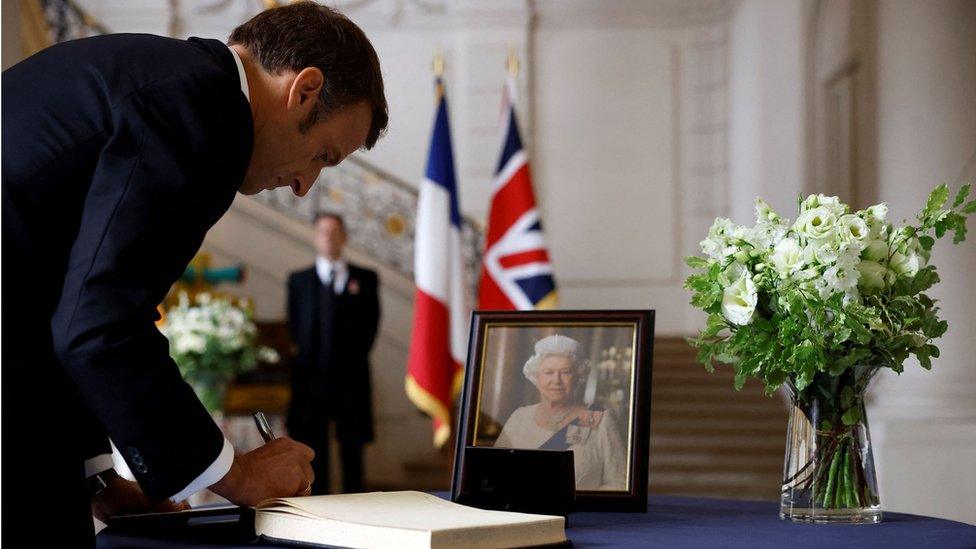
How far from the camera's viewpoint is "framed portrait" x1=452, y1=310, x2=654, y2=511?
174 centimetres

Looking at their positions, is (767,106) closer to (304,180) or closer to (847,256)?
(847,256)

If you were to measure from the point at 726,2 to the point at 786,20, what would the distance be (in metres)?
2.04

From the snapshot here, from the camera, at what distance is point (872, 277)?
64.5 inches

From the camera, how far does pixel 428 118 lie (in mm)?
11289

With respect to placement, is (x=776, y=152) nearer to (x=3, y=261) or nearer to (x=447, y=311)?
(x=447, y=311)

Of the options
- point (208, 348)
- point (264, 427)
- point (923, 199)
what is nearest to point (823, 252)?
point (264, 427)

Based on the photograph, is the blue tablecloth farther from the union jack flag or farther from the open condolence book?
the union jack flag

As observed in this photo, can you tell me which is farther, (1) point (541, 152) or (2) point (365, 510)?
(1) point (541, 152)

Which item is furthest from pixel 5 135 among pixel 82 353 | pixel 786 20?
pixel 786 20

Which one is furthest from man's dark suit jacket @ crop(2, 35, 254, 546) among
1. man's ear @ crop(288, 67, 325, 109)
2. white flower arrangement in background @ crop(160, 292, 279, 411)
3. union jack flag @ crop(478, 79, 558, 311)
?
union jack flag @ crop(478, 79, 558, 311)

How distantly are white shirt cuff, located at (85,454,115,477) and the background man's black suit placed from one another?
18.9 feet

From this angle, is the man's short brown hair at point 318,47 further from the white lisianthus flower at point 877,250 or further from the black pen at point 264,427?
the white lisianthus flower at point 877,250

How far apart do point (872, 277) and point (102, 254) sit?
3.59 ft

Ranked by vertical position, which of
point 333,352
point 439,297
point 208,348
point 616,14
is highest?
point 616,14
